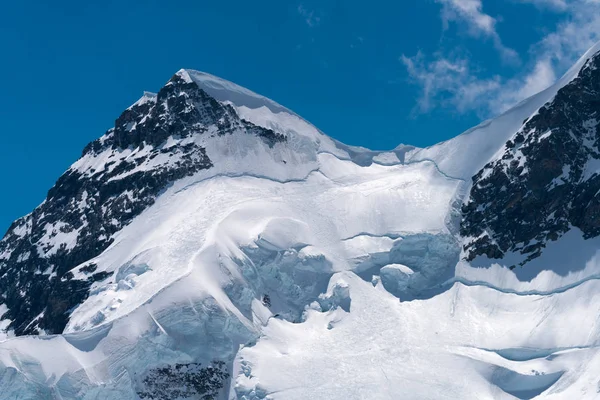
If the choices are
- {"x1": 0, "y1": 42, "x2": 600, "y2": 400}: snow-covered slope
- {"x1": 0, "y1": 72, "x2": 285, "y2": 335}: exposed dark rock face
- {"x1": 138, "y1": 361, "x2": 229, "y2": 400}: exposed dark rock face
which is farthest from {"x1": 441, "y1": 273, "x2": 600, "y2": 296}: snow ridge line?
{"x1": 0, "y1": 72, "x2": 285, "y2": 335}: exposed dark rock face

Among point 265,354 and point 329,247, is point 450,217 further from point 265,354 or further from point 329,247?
point 265,354

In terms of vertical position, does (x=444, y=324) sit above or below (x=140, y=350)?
above

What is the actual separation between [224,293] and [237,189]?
2086 centimetres

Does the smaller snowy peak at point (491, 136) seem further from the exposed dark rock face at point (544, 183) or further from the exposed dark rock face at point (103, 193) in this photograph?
the exposed dark rock face at point (103, 193)

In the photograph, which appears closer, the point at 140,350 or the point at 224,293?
the point at 140,350

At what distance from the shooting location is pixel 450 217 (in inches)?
4279

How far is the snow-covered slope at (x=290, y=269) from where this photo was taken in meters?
89.1

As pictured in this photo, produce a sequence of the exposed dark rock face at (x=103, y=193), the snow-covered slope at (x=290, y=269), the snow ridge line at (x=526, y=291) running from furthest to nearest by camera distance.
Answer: the exposed dark rock face at (x=103, y=193) → the snow ridge line at (x=526, y=291) → the snow-covered slope at (x=290, y=269)

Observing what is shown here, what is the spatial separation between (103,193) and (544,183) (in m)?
55.1

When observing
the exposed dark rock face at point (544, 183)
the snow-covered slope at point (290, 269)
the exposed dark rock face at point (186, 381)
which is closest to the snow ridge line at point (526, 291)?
the snow-covered slope at point (290, 269)

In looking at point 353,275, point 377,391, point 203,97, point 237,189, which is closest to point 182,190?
point 237,189

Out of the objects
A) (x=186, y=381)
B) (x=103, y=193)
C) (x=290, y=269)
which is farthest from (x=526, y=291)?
(x=103, y=193)

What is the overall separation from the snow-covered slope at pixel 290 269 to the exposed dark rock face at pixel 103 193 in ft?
1.02

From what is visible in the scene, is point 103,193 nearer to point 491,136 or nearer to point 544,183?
point 491,136
